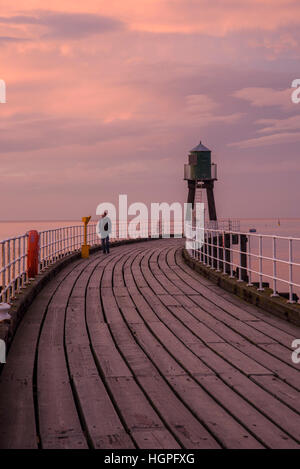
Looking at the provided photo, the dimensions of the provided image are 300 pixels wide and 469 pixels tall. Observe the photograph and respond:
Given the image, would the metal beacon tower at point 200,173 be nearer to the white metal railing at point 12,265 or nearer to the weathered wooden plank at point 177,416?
the white metal railing at point 12,265

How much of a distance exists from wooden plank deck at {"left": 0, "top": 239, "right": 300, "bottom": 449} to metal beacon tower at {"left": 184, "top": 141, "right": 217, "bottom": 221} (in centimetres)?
3322

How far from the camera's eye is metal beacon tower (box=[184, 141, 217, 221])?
43.1 meters

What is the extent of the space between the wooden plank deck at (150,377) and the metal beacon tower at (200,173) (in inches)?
1308

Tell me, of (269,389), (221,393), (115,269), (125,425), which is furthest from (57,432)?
(115,269)

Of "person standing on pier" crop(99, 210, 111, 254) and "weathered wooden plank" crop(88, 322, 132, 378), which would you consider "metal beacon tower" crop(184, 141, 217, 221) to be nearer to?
"person standing on pier" crop(99, 210, 111, 254)

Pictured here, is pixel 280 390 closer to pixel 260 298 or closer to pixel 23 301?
pixel 260 298

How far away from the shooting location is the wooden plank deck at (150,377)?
419 centimetres

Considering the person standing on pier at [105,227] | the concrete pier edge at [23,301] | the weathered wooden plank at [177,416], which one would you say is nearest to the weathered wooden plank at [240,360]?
the weathered wooden plank at [177,416]

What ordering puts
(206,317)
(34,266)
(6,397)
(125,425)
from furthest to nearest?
1. (34,266)
2. (206,317)
3. (6,397)
4. (125,425)

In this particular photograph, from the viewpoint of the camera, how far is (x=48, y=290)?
39.9 feet

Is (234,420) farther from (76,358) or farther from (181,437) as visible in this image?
(76,358)

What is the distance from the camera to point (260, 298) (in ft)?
32.0

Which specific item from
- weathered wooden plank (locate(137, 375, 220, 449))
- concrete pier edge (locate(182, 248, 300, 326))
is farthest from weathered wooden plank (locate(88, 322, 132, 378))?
concrete pier edge (locate(182, 248, 300, 326))
